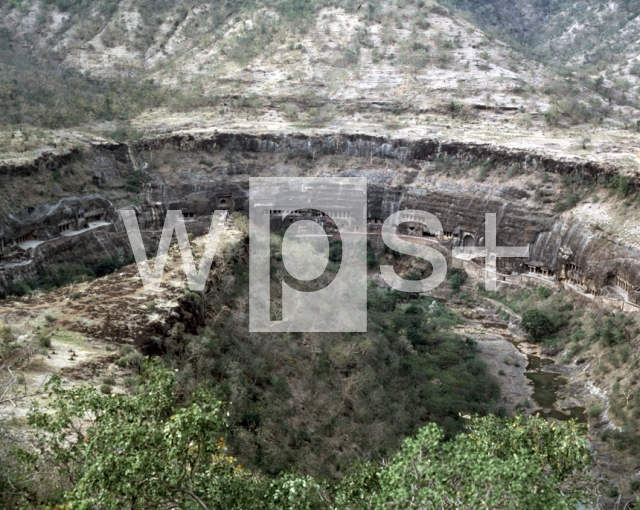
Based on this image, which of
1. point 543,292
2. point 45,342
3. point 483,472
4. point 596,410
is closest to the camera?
point 483,472

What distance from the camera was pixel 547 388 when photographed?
107ft

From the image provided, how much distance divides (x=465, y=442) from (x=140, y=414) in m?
5.43

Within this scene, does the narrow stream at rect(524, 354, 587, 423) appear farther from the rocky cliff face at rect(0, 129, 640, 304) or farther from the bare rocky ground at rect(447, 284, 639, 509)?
the rocky cliff face at rect(0, 129, 640, 304)

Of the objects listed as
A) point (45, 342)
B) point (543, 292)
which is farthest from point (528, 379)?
point (45, 342)

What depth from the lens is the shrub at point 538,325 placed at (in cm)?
3722

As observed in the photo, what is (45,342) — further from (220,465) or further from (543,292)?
(543,292)

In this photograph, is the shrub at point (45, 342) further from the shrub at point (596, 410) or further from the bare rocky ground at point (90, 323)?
the shrub at point (596, 410)

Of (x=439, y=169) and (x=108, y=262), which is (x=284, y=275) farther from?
(x=439, y=169)

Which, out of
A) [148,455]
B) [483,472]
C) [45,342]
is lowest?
[45,342]

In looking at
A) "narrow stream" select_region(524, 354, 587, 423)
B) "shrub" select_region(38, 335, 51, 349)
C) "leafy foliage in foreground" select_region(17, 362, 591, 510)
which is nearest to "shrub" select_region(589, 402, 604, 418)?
"narrow stream" select_region(524, 354, 587, 423)

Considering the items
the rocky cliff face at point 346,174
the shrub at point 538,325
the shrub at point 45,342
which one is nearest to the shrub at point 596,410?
the shrub at point 538,325

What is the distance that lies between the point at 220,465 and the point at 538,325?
29.2 m

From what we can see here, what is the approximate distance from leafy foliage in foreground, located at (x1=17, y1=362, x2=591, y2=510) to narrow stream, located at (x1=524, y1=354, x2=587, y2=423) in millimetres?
19395

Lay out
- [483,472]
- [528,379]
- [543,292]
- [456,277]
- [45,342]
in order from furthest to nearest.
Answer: [456,277], [543,292], [528,379], [45,342], [483,472]
